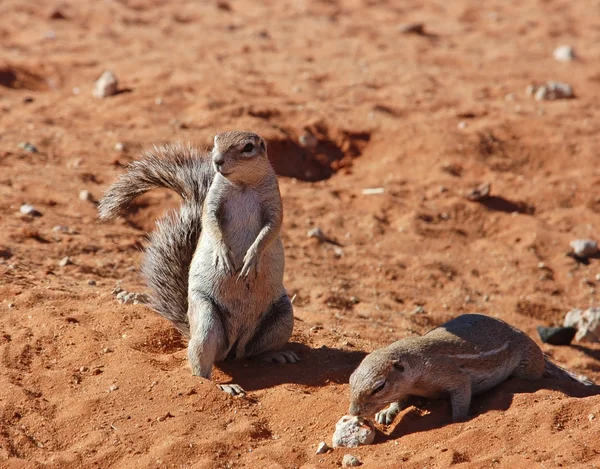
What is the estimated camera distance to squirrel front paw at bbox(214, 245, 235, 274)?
541 centimetres

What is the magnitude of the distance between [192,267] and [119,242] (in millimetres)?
2063

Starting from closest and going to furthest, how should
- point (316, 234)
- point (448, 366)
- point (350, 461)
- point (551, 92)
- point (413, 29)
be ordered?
point (350, 461) → point (448, 366) → point (316, 234) → point (551, 92) → point (413, 29)

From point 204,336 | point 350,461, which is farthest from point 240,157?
point 350,461

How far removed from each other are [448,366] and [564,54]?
9008 millimetres

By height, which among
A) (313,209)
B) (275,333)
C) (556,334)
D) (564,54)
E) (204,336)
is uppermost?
(564,54)

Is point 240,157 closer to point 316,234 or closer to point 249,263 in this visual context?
point 249,263

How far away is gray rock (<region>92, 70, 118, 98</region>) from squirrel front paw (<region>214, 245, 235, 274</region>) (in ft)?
18.0

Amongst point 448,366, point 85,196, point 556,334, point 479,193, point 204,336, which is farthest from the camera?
point 479,193

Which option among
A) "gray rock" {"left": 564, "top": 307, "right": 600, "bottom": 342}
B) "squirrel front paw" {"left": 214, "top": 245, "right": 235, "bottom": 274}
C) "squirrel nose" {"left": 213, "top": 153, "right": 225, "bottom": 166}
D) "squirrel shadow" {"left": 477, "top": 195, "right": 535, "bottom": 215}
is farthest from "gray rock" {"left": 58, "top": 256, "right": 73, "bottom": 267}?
"squirrel shadow" {"left": 477, "top": 195, "right": 535, "bottom": 215}

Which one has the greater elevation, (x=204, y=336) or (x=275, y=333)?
(x=204, y=336)

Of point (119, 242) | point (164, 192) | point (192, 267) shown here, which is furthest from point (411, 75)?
point (192, 267)

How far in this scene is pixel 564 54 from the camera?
41.7 ft

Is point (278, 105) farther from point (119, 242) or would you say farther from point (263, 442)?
point (263, 442)

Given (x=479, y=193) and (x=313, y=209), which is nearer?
(x=313, y=209)
